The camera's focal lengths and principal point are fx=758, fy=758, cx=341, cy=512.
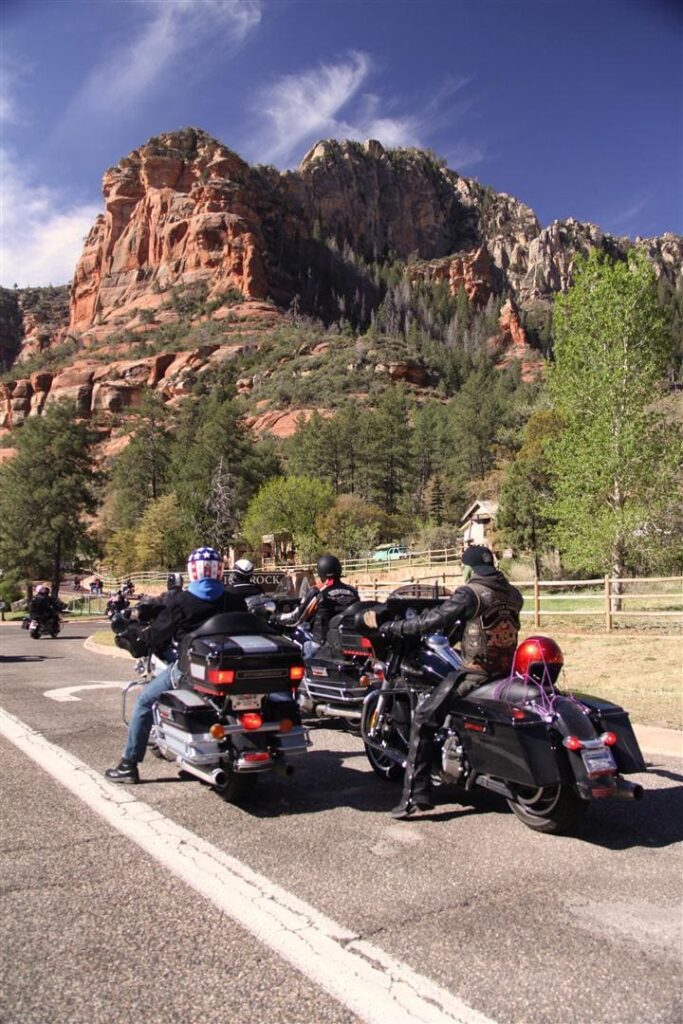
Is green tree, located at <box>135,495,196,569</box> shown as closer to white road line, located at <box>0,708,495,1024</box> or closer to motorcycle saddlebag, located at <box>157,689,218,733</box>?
motorcycle saddlebag, located at <box>157,689,218,733</box>

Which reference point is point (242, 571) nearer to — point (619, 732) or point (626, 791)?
point (619, 732)

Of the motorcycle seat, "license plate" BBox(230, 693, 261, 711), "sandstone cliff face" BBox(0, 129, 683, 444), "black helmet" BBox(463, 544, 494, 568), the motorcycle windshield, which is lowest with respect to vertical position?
"license plate" BBox(230, 693, 261, 711)

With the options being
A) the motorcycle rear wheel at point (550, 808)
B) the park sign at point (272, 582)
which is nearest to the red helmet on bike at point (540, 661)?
the motorcycle rear wheel at point (550, 808)

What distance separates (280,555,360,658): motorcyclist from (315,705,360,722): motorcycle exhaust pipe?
91cm

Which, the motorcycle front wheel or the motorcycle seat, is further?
the motorcycle front wheel

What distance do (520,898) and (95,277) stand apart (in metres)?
Result: 175

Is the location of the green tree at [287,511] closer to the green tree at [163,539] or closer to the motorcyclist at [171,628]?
the green tree at [163,539]

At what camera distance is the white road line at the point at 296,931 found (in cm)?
281

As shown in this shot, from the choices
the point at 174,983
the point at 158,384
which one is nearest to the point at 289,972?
the point at 174,983

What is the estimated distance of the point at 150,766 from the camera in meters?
6.64

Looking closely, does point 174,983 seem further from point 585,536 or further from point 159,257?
point 159,257

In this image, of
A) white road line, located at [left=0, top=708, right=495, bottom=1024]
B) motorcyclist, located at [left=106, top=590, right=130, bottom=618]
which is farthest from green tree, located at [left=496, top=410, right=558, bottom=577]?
white road line, located at [left=0, top=708, right=495, bottom=1024]

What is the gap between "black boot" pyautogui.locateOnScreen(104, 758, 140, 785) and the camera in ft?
19.6

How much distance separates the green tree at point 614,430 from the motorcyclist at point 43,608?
1545 centimetres
